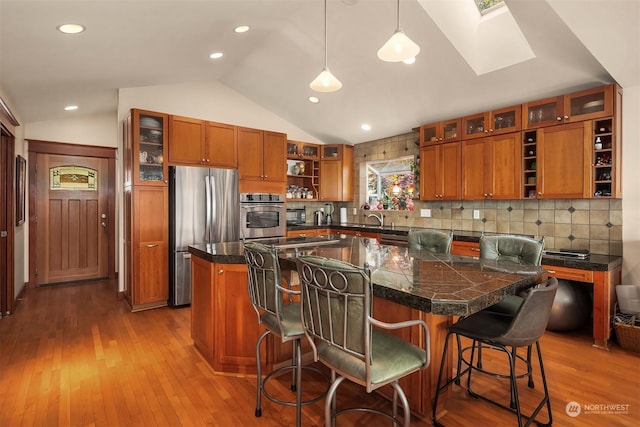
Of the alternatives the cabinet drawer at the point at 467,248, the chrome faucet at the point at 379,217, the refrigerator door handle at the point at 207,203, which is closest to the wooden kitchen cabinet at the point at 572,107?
the cabinet drawer at the point at 467,248

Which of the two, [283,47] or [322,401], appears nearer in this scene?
[322,401]

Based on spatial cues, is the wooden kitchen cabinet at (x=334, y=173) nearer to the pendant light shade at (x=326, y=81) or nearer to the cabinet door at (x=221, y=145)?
the cabinet door at (x=221, y=145)

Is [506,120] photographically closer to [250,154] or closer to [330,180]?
[330,180]

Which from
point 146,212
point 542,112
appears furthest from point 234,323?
point 542,112

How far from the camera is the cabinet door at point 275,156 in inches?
205

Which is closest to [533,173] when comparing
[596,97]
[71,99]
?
[596,97]

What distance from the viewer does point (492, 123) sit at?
3992 millimetres

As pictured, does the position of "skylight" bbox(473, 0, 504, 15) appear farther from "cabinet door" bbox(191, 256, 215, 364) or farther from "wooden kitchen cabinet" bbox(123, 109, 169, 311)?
"wooden kitchen cabinet" bbox(123, 109, 169, 311)

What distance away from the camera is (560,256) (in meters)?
3.25

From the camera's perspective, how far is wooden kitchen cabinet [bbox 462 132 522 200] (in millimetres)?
3814

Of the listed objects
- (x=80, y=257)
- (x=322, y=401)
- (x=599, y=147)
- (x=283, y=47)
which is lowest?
(x=322, y=401)

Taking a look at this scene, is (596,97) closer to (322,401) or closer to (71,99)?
(322,401)

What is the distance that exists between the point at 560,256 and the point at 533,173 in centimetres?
102

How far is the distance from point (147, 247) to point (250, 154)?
6.31 feet
